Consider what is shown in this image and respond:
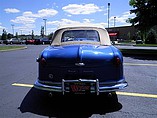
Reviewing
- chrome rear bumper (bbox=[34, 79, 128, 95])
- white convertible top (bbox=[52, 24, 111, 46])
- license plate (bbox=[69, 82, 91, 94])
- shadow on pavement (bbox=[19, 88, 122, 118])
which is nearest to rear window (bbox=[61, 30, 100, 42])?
white convertible top (bbox=[52, 24, 111, 46])

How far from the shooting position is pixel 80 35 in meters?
6.46

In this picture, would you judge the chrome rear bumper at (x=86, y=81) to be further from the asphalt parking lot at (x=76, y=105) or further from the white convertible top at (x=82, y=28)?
the white convertible top at (x=82, y=28)

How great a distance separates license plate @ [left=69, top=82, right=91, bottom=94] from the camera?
15.0 ft

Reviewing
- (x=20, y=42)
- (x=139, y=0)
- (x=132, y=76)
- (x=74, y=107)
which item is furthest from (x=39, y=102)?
(x=20, y=42)

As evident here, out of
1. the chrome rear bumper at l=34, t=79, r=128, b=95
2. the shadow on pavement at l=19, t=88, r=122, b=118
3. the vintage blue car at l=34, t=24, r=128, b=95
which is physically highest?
the vintage blue car at l=34, t=24, r=128, b=95

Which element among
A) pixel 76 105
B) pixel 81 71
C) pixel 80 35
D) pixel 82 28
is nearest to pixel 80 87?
pixel 81 71

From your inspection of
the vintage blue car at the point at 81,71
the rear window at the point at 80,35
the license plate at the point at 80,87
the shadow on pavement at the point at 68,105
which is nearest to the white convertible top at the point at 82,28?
the rear window at the point at 80,35

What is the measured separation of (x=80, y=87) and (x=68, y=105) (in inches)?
30.0

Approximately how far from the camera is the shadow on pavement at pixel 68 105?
15.1ft

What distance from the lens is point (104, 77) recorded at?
4793mm

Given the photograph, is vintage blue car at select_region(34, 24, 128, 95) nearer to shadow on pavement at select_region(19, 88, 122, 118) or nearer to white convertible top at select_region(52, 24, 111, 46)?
shadow on pavement at select_region(19, 88, 122, 118)

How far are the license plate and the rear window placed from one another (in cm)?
201

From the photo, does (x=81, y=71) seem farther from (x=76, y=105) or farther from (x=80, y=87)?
(x=76, y=105)

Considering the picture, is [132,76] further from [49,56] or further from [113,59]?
[49,56]
